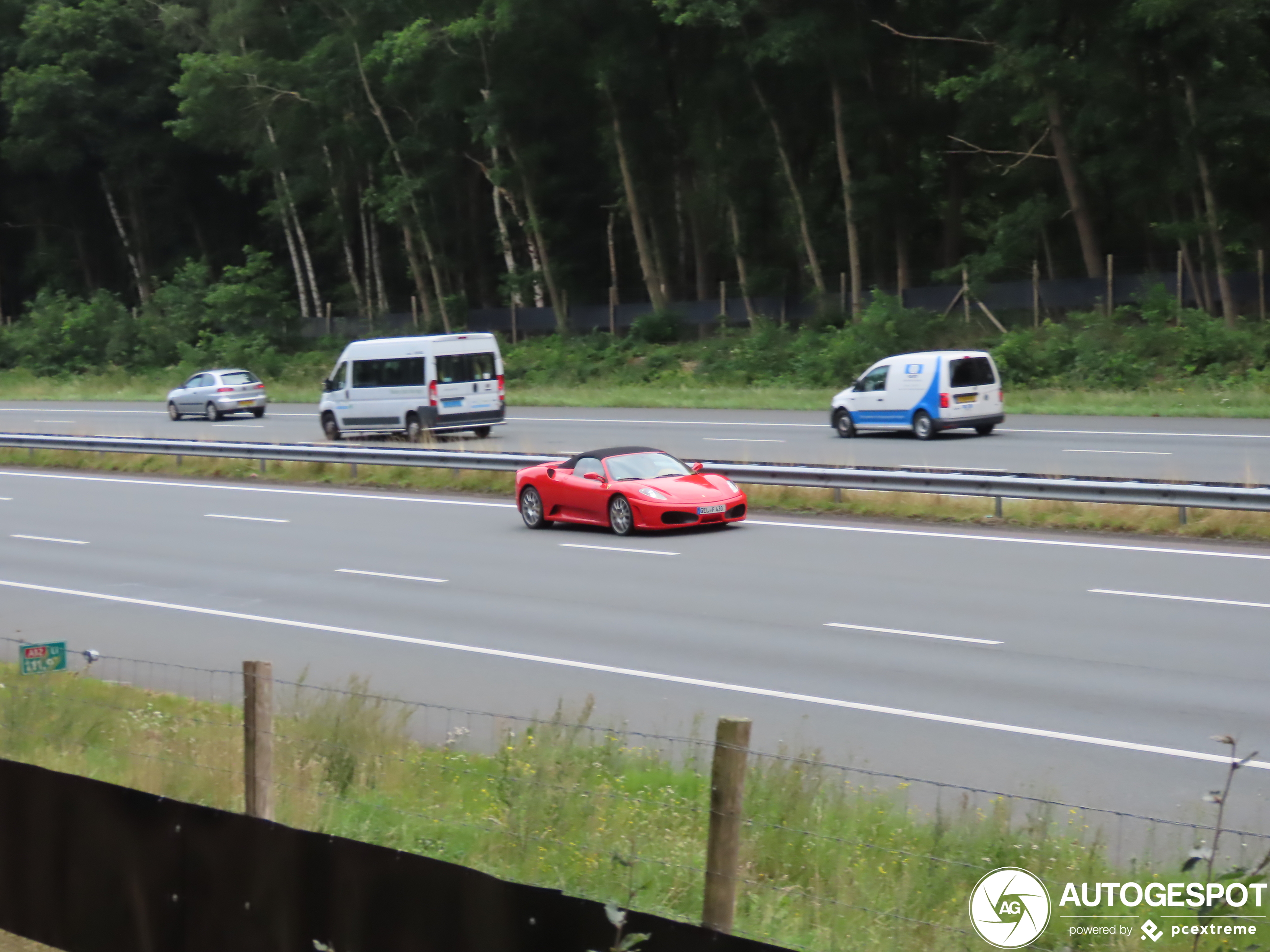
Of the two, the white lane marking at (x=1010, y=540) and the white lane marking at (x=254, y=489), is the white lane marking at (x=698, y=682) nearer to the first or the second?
the white lane marking at (x=1010, y=540)

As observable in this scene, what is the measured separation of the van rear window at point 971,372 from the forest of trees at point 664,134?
14.4 metres

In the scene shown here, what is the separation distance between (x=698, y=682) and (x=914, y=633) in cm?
257

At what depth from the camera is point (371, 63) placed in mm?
61219

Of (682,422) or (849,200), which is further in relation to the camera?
(849,200)

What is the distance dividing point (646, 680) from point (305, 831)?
245 inches

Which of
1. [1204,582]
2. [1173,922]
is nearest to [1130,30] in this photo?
[1204,582]

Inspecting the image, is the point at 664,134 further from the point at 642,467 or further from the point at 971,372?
the point at 642,467

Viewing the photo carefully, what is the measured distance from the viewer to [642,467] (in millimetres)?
20594

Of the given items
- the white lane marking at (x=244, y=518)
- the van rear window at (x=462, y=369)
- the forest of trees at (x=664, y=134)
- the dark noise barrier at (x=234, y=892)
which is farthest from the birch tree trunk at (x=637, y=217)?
the dark noise barrier at (x=234, y=892)

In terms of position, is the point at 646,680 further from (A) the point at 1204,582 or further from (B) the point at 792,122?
(B) the point at 792,122

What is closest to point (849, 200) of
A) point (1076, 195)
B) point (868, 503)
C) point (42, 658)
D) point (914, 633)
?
point (1076, 195)

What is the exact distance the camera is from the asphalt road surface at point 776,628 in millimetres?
9734

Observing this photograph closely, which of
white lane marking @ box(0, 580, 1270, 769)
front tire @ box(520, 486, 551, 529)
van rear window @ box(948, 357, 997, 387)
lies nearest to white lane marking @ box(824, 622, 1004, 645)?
white lane marking @ box(0, 580, 1270, 769)

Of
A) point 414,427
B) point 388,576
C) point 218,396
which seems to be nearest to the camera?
point 388,576
